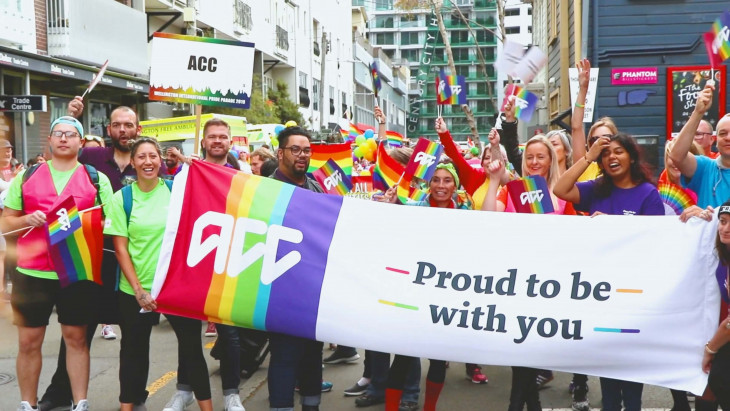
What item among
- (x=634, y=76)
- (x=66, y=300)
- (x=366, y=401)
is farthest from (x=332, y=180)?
(x=634, y=76)

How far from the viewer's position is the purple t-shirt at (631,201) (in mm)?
5004

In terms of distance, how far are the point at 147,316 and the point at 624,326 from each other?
2.86 meters

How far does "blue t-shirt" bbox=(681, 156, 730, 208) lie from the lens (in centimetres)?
498

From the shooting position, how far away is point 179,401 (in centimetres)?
586

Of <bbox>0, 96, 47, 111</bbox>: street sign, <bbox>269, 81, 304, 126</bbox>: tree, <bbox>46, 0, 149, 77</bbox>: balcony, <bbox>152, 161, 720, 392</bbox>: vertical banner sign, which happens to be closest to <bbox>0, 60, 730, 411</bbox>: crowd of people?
<bbox>152, 161, 720, 392</bbox>: vertical banner sign

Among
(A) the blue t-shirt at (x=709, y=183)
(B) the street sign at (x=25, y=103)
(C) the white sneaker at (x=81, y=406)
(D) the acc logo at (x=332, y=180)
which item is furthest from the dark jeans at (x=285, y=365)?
(B) the street sign at (x=25, y=103)

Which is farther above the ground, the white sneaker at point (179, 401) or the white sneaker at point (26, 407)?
the white sneaker at point (26, 407)

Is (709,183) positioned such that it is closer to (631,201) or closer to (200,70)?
(631,201)

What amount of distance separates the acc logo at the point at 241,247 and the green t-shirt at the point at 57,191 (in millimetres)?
689

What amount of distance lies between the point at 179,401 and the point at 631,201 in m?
3.22

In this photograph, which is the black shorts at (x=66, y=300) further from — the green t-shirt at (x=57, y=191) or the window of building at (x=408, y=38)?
the window of building at (x=408, y=38)

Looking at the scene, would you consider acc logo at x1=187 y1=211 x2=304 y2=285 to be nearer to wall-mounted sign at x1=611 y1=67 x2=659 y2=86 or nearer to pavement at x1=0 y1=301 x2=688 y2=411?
pavement at x1=0 y1=301 x2=688 y2=411

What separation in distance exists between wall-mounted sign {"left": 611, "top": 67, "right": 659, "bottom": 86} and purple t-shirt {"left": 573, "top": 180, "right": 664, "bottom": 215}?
1290 centimetres

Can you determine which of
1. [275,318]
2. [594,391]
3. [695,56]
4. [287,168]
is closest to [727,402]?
[594,391]
